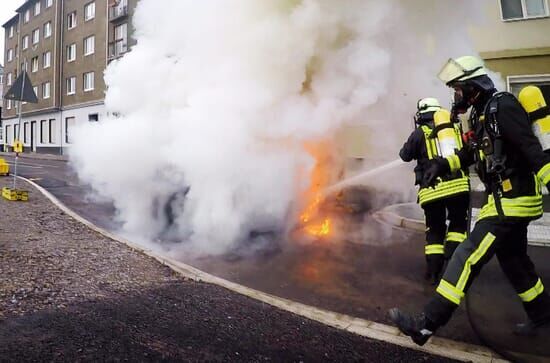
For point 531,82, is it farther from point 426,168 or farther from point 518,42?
point 426,168

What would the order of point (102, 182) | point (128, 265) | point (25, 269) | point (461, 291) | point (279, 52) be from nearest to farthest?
1. point (461, 291)
2. point (25, 269)
3. point (128, 265)
4. point (279, 52)
5. point (102, 182)

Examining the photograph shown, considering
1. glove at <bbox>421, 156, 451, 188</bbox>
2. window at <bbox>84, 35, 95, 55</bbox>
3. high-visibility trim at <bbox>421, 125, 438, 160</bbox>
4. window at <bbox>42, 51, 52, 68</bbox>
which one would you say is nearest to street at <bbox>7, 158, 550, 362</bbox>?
glove at <bbox>421, 156, 451, 188</bbox>

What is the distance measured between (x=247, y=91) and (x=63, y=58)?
31253 mm

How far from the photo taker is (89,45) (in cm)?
2828

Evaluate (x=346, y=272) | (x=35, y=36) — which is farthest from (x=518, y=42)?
(x=35, y=36)

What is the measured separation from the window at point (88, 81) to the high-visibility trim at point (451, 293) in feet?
97.1

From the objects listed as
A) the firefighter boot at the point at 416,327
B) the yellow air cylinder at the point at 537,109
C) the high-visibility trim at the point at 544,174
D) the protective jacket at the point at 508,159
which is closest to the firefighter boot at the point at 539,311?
the protective jacket at the point at 508,159

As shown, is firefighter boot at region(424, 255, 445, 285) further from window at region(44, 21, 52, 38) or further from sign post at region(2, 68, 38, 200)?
window at region(44, 21, 52, 38)

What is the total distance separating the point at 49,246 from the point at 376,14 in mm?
4749

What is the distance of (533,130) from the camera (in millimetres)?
2432

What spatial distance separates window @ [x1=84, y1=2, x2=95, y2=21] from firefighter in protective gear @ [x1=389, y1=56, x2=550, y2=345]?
31129 millimetres

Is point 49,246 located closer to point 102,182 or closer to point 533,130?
point 102,182

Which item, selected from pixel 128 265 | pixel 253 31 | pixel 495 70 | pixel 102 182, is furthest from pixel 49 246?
pixel 495 70

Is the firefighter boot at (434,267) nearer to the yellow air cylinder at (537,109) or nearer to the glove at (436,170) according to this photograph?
the glove at (436,170)
